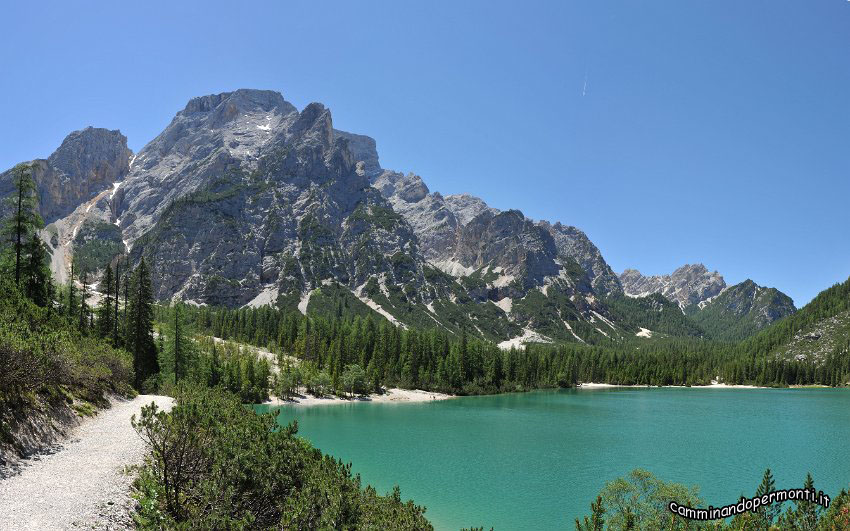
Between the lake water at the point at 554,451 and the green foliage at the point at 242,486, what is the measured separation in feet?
64.0

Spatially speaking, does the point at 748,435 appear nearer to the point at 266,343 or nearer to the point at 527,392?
the point at 527,392

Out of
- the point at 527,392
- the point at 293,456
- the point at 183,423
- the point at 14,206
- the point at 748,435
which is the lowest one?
the point at 527,392

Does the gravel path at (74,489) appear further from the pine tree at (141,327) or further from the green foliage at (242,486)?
the pine tree at (141,327)

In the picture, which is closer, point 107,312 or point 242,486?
point 242,486

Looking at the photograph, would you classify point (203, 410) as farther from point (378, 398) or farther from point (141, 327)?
point (378, 398)

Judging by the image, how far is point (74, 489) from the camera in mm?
18141

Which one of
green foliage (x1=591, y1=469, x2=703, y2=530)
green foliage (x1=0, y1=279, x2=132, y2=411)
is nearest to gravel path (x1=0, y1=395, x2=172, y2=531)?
green foliage (x1=0, y1=279, x2=132, y2=411)

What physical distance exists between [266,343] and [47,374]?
472 feet

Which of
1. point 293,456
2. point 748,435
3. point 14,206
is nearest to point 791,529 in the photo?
point 293,456

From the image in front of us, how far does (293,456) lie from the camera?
1738 centimetres

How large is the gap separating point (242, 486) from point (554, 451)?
1991 inches

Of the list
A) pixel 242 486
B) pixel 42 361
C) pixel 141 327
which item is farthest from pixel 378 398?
pixel 242 486

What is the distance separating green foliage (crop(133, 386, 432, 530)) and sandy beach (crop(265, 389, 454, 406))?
305ft

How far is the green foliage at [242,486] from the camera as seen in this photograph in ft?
41.3
